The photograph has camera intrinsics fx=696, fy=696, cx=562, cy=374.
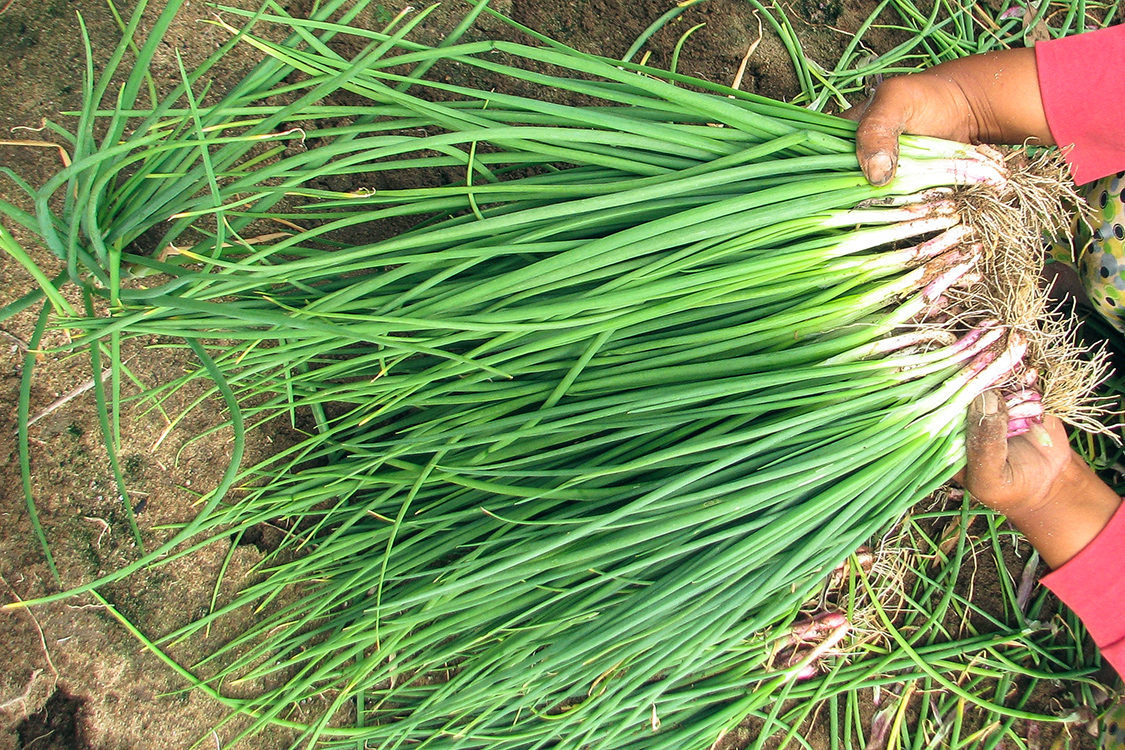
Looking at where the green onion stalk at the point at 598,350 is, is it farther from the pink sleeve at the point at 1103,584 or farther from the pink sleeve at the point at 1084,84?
the pink sleeve at the point at 1103,584

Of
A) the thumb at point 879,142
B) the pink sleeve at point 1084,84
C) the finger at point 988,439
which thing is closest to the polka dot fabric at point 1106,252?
the pink sleeve at point 1084,84

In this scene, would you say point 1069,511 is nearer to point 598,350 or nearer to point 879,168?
point 879,168

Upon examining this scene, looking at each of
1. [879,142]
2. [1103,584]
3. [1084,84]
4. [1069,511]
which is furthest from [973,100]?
[1103,584]

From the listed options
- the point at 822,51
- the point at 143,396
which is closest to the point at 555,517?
the point at 143,396

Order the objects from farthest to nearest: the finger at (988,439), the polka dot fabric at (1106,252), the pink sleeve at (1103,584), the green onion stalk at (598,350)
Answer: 1. the polka dot fabric at (1106,252)
2. the pink sleeve at (1103,584)
3. the finger at (988,439)
4. the green onion stalk at (598,350)

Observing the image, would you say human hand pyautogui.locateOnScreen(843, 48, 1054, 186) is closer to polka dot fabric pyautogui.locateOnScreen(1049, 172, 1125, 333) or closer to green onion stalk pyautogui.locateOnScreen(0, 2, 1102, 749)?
green onion stalk pyautogui.locateOnScreen(0, 2, 1102, 749)

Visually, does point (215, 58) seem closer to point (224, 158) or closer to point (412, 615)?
point (224, 158)
